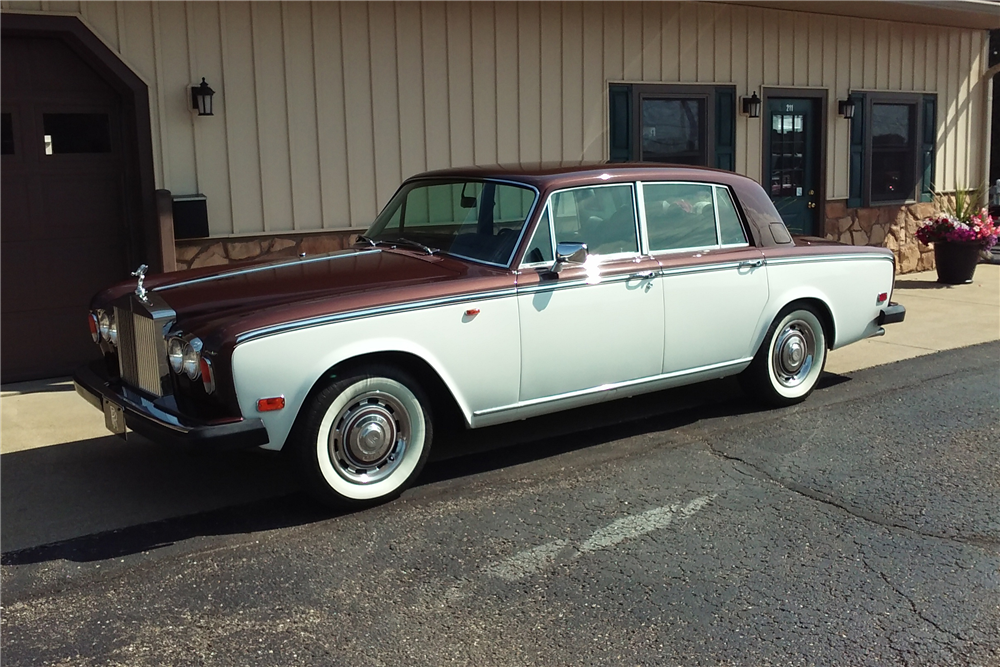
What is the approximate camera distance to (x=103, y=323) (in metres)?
4.95

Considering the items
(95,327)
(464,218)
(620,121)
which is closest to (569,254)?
(464,218)

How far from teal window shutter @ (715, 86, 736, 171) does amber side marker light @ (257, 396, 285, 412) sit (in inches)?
300

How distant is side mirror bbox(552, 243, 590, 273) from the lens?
4746mm

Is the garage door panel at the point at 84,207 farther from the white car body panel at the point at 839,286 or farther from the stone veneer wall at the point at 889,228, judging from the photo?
the stone veneer wall at the point at 889,228

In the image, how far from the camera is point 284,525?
4.29 meters

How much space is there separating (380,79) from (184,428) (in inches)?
194

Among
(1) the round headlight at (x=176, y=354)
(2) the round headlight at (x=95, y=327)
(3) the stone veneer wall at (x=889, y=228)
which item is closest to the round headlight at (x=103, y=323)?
(2) the round headlight at (x=95, y=327)

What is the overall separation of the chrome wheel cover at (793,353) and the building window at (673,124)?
4074mm

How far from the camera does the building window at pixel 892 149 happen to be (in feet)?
39.3

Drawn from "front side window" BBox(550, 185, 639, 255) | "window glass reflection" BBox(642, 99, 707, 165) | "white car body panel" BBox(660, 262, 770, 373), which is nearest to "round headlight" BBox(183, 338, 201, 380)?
"front side window" BBox(550, 185, 639, 255)

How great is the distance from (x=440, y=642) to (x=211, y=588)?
1016 millimetres

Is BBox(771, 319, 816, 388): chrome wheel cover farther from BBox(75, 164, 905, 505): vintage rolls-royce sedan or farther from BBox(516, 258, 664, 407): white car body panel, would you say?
BBox(516, 258, 664, 407): white car body panel

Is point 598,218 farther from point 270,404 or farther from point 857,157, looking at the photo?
point 857,157

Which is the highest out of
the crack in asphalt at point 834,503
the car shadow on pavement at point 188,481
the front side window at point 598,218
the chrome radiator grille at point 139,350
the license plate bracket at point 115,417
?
the front side window at point 598,218
